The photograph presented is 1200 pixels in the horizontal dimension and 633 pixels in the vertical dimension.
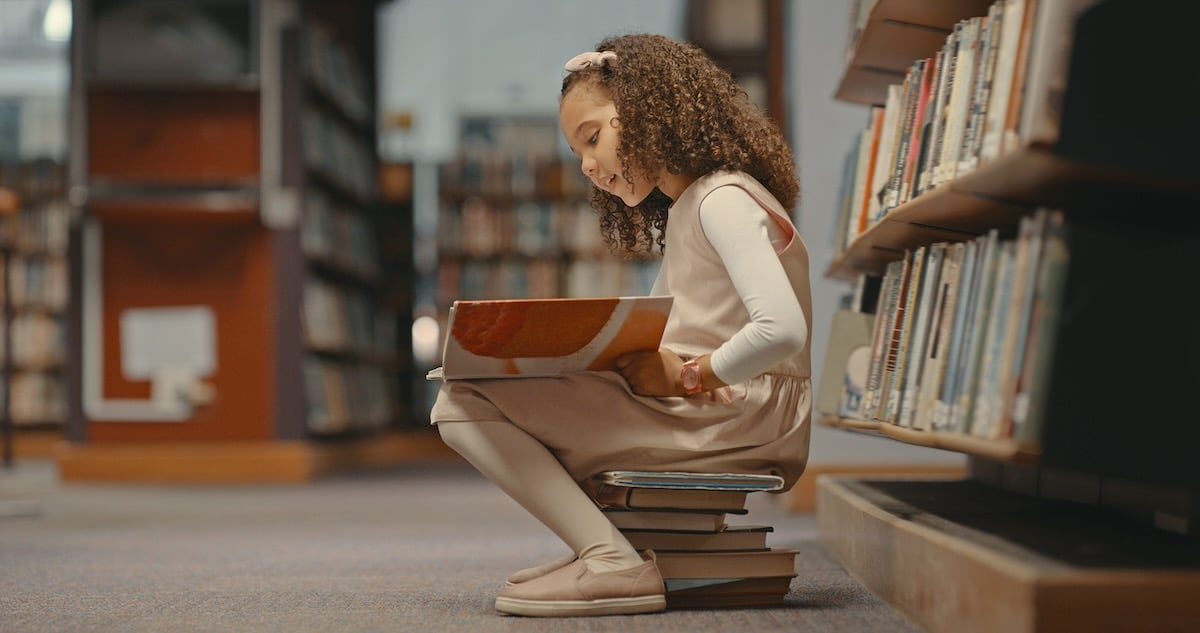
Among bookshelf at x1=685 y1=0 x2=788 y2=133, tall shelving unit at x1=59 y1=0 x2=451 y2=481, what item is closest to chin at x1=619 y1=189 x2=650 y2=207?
bookshelf at x1=685 y1=0 x2=788 y2=133

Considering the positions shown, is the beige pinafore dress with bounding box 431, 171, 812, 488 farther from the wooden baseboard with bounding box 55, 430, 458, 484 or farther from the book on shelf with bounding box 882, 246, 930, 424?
the wooden baseboard with bounding box 55, 430, 458, 484

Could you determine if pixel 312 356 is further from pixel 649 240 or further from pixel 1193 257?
pixel 1193 257

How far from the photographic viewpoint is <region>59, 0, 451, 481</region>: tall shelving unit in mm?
5188

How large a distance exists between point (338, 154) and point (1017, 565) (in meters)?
5.69

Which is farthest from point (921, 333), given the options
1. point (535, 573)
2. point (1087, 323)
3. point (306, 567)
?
point (306, 567)

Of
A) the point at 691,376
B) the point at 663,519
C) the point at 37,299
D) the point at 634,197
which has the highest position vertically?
the point at 634,197

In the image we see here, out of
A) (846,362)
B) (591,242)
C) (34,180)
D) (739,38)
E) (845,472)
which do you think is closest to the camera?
(846,362)

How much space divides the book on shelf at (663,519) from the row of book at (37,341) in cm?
739

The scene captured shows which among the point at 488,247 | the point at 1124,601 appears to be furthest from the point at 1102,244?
the point at 488,247

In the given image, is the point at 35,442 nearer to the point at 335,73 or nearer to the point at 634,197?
the point at 335,73

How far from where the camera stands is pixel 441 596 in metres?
1.90

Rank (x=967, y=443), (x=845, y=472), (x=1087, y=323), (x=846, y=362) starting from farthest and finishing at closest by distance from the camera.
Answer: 1. (x=845, y=472)
2. (x=846, y=362)
3. (x=967, y=443)
4. (x=1087, y=323)

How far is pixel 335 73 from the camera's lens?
662cm

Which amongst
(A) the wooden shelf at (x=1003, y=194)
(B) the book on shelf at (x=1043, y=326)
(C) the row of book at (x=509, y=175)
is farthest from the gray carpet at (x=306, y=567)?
(C) the row of book at (x=509, y=175)
